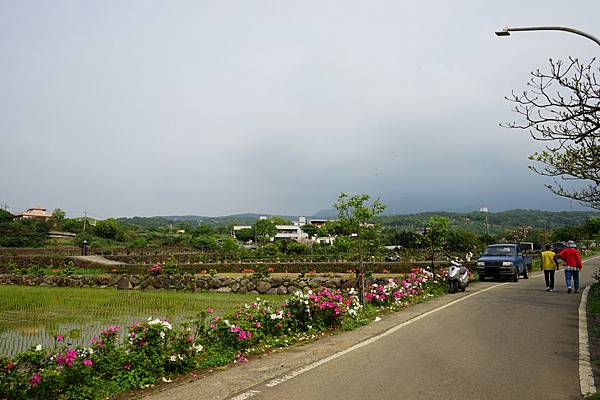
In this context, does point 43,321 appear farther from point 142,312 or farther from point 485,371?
point 485,371

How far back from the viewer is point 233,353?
7.45 metres

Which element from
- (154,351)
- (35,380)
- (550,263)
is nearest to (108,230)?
(550,263)

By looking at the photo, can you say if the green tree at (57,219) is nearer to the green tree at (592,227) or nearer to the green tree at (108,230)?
the green tree at (108,230)

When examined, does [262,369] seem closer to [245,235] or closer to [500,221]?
[245,235]

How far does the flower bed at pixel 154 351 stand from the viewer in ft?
17.2

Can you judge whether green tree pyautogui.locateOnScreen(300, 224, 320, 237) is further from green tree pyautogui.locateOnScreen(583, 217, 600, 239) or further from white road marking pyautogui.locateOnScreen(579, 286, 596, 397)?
white road marking pyautogui.locateOnScreen(579, 286, 596, 397)

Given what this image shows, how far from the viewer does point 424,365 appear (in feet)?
21.5

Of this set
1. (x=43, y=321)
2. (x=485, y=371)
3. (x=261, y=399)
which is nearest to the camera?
(x=261, y=399)

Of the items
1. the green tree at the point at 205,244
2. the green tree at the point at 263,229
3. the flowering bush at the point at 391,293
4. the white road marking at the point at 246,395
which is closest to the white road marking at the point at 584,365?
the white road marking at the point at 246,395

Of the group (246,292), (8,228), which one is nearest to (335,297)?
(246,292)

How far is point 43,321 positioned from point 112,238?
2642 inches

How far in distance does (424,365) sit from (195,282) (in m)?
18.7

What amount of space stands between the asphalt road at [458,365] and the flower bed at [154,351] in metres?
1.65

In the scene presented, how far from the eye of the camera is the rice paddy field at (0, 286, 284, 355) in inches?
384
